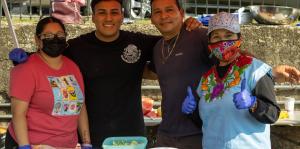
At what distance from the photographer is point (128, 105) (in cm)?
341

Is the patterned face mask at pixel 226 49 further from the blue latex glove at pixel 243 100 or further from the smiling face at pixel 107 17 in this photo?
the smiling face at pixel 107 17

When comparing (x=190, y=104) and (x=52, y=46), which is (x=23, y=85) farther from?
(x=190, y=104)

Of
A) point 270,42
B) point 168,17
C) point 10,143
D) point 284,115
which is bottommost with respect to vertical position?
point 284,115

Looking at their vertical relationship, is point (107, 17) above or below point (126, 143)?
above

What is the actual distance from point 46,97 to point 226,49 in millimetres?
1095

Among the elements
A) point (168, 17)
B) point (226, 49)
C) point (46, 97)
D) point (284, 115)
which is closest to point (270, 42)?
point (284, 115)

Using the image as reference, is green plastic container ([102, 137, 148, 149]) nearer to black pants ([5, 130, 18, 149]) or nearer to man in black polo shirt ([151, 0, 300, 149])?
man in black polo shirt ([151, 0, 300, 149])

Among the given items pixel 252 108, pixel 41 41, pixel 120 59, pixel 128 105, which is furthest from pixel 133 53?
pixel 252 108

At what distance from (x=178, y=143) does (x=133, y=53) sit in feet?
2.48

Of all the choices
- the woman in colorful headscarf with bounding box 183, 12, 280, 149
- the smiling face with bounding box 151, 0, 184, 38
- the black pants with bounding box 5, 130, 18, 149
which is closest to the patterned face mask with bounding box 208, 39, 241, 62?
the woman in colorful headscarf with bounding box 183, 12, 280, 149

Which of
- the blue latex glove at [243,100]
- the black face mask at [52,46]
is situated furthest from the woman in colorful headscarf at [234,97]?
the black face mask at [52,46]

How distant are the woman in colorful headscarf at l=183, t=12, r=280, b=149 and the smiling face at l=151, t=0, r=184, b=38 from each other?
0.46 metres

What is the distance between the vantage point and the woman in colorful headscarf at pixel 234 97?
2.47m

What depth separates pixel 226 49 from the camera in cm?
261
